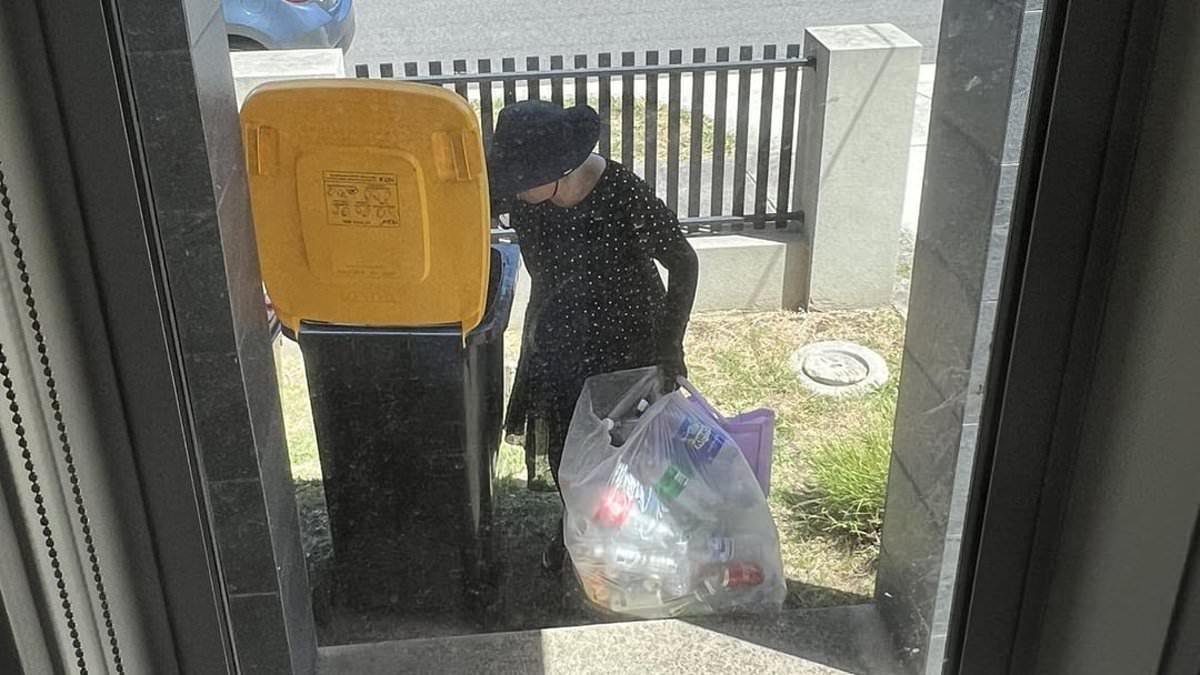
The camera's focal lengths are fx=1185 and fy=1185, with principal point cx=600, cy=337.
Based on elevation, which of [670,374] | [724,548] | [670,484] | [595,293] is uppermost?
[595,293]

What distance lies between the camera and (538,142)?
1.70m

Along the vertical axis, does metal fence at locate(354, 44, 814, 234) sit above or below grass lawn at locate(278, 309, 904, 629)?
above

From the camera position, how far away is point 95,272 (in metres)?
1.22

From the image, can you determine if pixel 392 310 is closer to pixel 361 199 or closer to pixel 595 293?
pixel 361 199

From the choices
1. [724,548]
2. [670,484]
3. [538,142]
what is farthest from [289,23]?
[724,548]

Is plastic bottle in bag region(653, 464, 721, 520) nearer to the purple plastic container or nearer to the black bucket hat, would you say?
the purple plastic container

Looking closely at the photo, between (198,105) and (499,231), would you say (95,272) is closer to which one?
(198,105)

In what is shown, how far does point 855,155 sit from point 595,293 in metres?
0.44

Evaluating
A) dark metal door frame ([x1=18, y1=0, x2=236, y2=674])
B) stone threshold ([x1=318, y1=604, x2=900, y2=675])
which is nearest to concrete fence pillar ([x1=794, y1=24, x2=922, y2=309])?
stone threshold ([x1=318, y1=604, x2=900, y2=675])

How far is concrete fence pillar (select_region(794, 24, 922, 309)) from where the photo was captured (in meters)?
1.65

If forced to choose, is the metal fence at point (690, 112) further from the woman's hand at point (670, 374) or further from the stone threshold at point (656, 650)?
the stone threshold at point (656, 650)

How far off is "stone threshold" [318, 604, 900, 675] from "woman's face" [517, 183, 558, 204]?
0.73m

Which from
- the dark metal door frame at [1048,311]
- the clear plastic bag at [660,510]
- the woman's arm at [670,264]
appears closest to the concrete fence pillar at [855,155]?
the woman's arm at [670,264]

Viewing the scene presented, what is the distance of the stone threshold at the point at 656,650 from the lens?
1915mm
